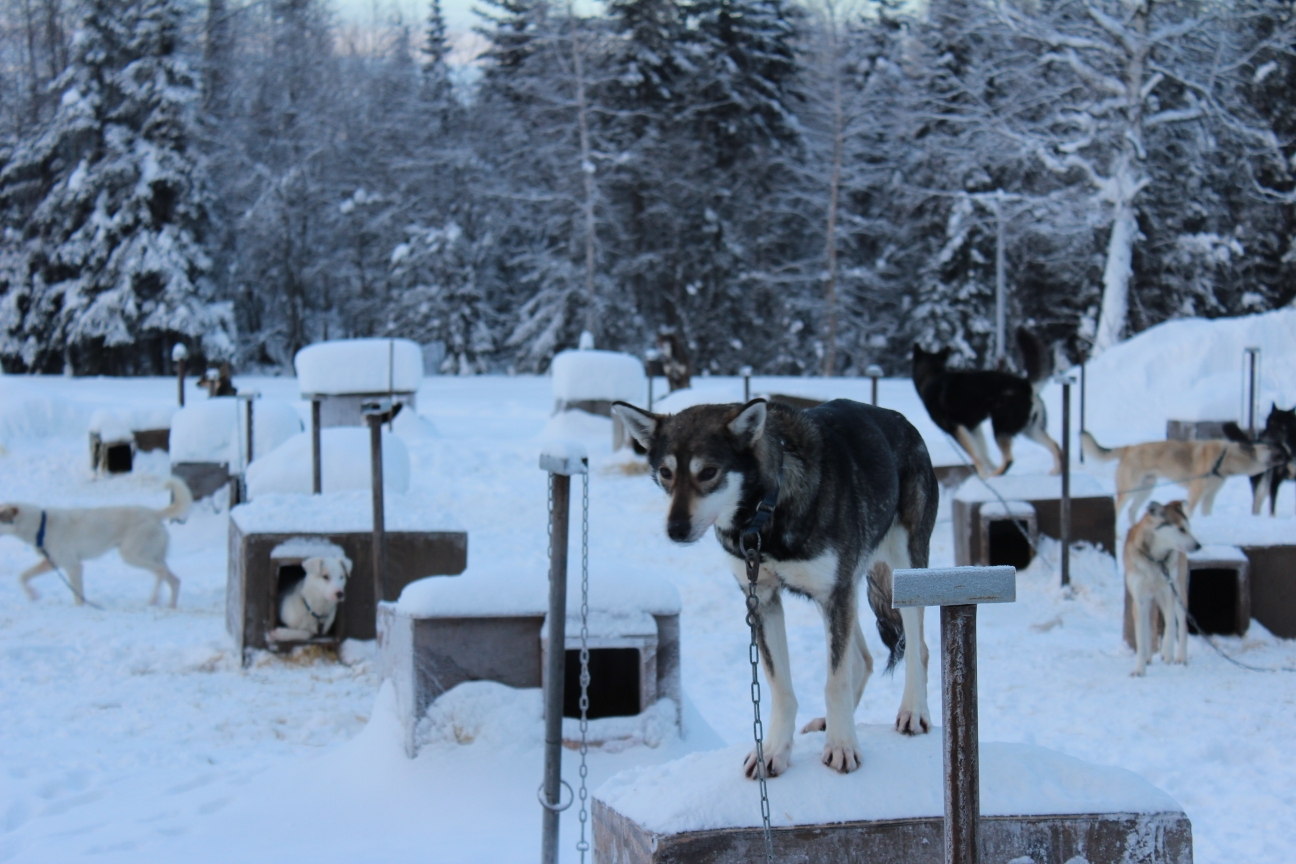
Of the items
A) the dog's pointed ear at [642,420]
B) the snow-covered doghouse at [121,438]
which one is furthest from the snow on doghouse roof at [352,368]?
the dog's pointed ear at [642,420]

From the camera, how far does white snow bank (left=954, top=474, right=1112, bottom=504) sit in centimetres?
901

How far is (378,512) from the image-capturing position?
6902 millimetres

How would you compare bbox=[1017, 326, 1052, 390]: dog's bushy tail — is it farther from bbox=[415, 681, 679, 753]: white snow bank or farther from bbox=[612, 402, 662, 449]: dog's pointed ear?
bbox=[612, 402, 662, 449]: dog's pointed ear

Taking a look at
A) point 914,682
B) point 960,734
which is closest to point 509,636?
point 914,682

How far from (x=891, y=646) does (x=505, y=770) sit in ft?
6.97

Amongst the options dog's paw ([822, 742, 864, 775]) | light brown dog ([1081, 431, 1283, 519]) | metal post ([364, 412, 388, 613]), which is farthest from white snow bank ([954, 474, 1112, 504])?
dog's paw ([822, 742, 864, 775])

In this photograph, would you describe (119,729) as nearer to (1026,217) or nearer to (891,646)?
(891,646)

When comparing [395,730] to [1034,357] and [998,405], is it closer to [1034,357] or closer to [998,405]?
[998,405]

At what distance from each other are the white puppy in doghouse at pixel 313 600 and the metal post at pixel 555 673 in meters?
3.48

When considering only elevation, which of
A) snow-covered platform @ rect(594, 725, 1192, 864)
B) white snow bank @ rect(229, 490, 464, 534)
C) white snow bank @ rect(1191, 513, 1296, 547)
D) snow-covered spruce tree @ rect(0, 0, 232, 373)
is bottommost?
snow-covered platform @ rect(594, 725, 1192, 864)

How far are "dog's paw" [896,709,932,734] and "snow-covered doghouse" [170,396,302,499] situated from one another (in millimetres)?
10913

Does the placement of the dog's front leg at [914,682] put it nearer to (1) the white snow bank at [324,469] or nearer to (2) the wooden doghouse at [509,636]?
(2) the wooden doghouse at [509,636]

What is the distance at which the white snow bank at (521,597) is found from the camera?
518cm

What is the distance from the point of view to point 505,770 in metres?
4.93
